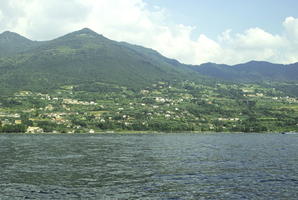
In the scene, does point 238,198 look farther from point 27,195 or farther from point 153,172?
point 27,195

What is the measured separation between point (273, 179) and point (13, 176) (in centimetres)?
4302

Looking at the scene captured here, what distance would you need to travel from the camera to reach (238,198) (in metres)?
42.2

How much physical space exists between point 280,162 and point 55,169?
49.2 meters

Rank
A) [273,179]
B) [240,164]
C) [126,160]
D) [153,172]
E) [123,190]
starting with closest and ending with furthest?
[123,190]
[273,179]
[153,172]
[240,164]
[126,160]

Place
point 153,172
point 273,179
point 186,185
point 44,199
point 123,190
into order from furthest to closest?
1. point 153,172
2. point 273,179
3. point 186,185
4. point 123,190
5. point 44,199

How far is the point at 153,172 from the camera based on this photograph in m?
61.9

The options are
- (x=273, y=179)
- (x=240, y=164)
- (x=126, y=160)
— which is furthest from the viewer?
(x=126, y=160)

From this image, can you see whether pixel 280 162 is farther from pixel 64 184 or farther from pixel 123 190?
pixel 64 184

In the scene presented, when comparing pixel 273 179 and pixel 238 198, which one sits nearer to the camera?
pixel 238 198

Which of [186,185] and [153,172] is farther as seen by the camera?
[153,172]

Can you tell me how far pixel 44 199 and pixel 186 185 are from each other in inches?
796

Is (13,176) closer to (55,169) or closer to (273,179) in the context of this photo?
(55,169)

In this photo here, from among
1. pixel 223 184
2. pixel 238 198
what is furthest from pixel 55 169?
pixel 238 198

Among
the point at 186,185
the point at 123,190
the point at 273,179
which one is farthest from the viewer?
the point at 273,179
